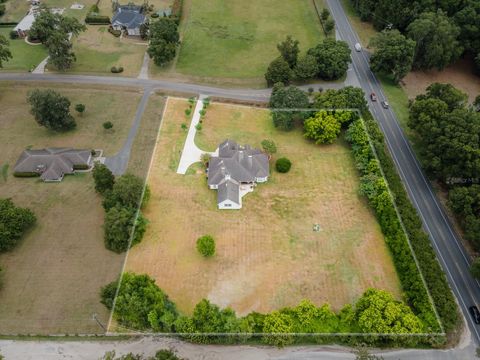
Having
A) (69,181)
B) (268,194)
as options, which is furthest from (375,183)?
(69,181)

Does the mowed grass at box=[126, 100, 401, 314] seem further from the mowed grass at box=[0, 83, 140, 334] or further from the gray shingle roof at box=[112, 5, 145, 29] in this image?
the gray shingle roof at box=[112, 5, 145, 29]

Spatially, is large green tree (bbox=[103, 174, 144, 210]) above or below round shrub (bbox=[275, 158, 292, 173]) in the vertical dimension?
below

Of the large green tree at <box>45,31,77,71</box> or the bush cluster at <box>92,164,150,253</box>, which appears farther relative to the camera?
the large green tree at <box>45,31,77,71</box>

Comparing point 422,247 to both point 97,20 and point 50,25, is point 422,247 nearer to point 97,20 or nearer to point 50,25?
point 50,25

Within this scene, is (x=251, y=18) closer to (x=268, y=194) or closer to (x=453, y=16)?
(x=453, y=16)

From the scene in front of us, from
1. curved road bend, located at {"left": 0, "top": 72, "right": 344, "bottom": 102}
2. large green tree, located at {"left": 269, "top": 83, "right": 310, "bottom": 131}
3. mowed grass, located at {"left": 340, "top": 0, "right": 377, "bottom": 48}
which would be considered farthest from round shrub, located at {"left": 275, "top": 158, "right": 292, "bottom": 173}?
mowed grass, located at {"left": 340, "top": 0, "right": 377, "bottom": 48}

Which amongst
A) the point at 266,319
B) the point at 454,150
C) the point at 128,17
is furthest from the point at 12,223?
the point at 454,150

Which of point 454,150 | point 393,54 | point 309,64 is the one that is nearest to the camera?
point 454,150
